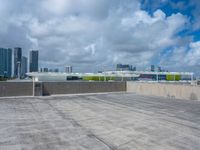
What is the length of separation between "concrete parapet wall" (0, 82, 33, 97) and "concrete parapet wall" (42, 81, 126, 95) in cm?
195

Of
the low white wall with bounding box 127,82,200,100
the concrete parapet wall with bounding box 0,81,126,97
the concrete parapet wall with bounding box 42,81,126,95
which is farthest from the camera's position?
the concrete parapet wall with bounding box 42,81,126,95

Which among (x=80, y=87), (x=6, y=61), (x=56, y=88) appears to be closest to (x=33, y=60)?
(x=6, y=61)

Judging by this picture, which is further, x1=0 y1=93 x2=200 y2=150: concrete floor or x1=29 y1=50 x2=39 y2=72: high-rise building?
x1=29 y1=50 x2=39 y2=72: high-rise building

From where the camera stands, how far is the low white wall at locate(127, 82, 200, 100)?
23131mm

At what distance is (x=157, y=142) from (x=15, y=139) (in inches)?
226

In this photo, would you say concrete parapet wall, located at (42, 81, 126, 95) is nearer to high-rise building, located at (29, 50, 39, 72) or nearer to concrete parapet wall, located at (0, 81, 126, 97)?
concrete parapet wall, located at (0, 81, 126, 97)

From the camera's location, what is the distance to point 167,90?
86.0 feet

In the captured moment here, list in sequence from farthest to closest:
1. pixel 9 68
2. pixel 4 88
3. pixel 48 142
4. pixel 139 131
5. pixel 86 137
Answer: pixel 9 68 < pixel 4 88 < pixel 139 131 < pixel 86 137 < pixel 48 142

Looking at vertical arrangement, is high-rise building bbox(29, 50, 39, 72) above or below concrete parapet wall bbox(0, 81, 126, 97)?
above

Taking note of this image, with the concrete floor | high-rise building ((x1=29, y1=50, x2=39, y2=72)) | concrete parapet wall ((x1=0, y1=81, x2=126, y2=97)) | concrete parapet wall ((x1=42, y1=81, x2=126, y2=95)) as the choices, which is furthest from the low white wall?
high-rise building ((x1=29, y1=50, x2=39, y2=72))

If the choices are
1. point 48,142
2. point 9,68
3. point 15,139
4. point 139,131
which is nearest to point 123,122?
point 139,131

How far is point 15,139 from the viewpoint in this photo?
8.78 m

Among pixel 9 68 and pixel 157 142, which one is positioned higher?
pixel 9 68

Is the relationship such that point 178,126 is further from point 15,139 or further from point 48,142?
point 15,139
